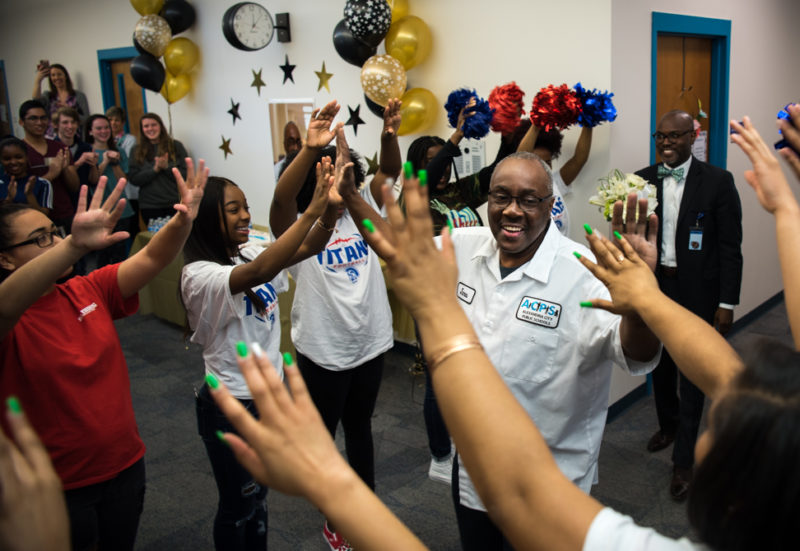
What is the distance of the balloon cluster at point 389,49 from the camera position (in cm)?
398

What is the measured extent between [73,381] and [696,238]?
2.84m

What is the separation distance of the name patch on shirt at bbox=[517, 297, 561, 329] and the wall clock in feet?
14.4

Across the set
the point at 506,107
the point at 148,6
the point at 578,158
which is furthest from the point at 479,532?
Result: the point at 148,6

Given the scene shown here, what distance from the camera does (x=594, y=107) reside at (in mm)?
3205

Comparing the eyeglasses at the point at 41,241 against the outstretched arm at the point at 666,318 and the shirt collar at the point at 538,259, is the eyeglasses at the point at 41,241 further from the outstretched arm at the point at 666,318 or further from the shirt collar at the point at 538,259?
the outstretched arm at the point at 666,318

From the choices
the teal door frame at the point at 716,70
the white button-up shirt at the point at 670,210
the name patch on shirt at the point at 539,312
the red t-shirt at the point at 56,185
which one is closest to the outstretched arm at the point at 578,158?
the white button-up shirt at the point at 670,210

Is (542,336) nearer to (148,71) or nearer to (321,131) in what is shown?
(321,131)

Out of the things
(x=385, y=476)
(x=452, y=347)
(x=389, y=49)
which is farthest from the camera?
(x=389, y=49)

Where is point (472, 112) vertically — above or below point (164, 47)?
below

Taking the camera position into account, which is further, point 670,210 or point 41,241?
point 670,210

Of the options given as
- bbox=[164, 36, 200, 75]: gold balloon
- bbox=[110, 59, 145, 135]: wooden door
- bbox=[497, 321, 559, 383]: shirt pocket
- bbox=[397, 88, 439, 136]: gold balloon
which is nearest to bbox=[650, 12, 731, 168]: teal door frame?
bbox=[397, 88, 439, 136]: gold balloon

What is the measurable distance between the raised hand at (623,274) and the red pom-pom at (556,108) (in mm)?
2159

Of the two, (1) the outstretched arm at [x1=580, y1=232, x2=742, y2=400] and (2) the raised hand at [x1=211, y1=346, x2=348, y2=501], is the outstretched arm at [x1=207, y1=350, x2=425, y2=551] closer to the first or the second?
(2) the raised hand at [x1=211, y1=346, x2=348, y2=501]

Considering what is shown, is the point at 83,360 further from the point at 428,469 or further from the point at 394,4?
the point at 394,4
